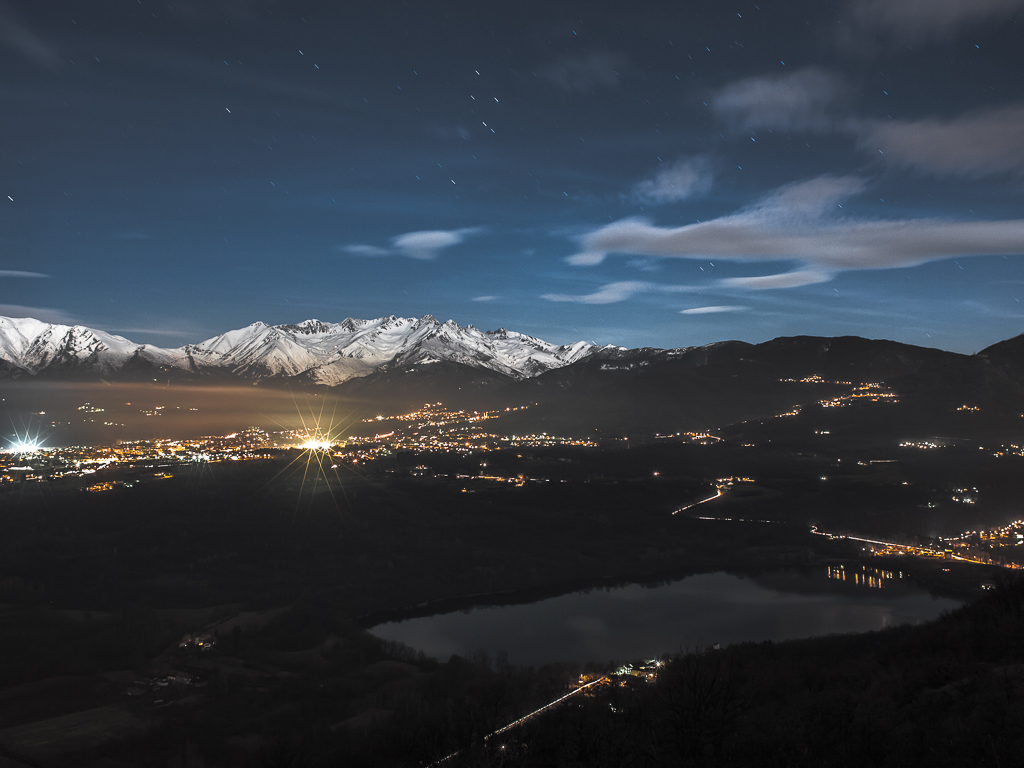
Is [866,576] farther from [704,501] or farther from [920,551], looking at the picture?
[704,501]

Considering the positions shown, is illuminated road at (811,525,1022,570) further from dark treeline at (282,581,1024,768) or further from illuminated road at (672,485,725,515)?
dark treeline at (282,581,1024,768)

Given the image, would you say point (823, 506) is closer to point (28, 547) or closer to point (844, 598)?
point (844, 598)

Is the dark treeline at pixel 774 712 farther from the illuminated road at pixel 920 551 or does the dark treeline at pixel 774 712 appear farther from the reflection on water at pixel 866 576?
the illuminated road at pixel 920 551

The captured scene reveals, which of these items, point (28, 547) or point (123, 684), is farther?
point (28, 547)

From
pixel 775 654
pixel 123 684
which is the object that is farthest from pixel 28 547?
pixel 775 654

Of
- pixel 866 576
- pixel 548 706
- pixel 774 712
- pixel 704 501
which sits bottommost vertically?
pixel 866 576

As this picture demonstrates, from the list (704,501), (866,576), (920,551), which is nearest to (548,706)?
(866,576)

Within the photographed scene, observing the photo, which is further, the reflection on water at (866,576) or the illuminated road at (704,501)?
the illuminated road at (704,501)

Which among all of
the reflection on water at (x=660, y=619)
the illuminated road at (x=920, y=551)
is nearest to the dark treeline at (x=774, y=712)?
the reflection on water at (x=660, y=619)
